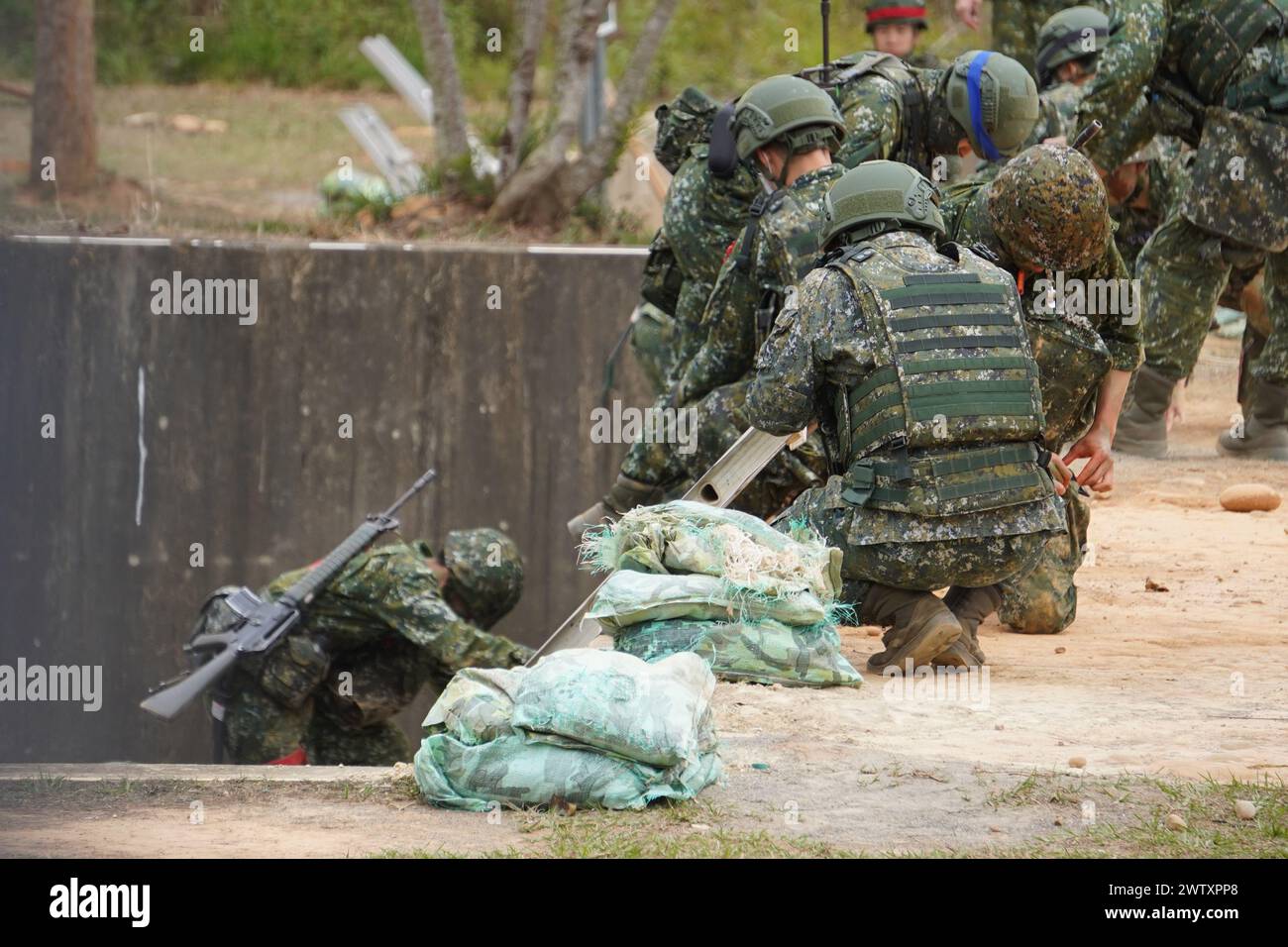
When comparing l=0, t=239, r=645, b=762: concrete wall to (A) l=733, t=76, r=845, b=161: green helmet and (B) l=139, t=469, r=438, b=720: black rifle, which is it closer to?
(B) l=139, t=469, r=438, b=720: black rifle

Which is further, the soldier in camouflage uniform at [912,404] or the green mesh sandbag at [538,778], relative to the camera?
the soldier in camouflage uniform at [912,404]

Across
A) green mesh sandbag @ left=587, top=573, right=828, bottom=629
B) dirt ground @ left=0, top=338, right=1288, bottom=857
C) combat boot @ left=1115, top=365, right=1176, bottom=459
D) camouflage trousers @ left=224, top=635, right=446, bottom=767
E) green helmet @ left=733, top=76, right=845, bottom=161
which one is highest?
green helmet @ left=733, top=76, right=845, bottom=161

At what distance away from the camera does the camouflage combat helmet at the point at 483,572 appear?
24.8 ft

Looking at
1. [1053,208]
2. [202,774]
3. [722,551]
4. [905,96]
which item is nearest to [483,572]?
[905,96]

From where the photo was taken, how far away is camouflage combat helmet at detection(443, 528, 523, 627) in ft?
24.8

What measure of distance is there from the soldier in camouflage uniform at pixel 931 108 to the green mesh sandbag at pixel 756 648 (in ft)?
7.25

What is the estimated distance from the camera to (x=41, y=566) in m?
8.92

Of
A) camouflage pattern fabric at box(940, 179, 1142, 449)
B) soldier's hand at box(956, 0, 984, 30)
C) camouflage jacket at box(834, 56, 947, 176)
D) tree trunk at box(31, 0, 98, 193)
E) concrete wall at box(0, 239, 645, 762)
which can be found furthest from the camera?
tree trunk at box(31, 0, 98, 193)

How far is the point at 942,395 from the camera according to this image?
4754mm


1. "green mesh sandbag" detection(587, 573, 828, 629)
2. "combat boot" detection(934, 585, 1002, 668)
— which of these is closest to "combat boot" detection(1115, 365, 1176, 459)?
"combat boot" detection(934, 585, 1002, 668)

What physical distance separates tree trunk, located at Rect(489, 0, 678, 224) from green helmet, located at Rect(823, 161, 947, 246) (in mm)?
6098

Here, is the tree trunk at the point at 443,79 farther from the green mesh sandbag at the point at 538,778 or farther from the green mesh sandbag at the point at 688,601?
the green mesh sandbag at the point at 538,778

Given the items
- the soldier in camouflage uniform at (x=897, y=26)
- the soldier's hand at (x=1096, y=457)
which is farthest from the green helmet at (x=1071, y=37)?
the soldier's hand at (x=1096, y=457)
